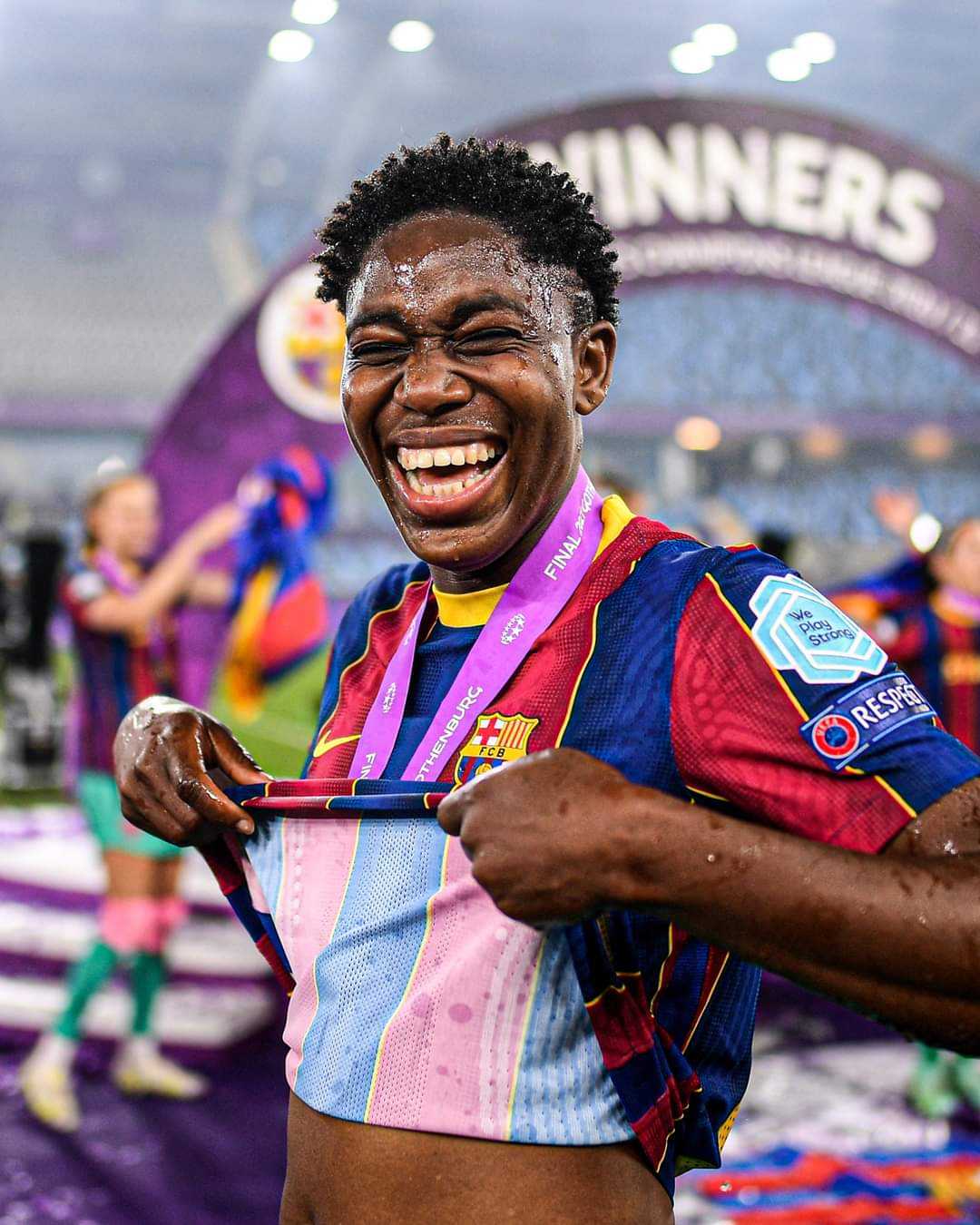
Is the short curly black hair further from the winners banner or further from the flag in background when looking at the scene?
the winners banner

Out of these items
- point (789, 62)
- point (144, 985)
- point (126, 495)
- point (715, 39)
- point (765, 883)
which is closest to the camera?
point (765, 883)

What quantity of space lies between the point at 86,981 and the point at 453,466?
322 cm

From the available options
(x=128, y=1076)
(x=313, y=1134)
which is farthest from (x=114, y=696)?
(x=313, y=1134)

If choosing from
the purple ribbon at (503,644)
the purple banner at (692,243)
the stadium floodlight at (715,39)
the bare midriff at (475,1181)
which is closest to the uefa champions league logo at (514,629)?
the purple ribbon at (503,644)

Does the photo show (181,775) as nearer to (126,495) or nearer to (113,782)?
(113,782)

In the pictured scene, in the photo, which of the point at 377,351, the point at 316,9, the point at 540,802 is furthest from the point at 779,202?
the point at 316,9

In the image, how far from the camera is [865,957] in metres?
0.88

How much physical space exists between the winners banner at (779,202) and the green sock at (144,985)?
2.92m

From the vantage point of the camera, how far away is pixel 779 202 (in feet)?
16.1

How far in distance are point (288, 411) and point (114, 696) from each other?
1.28 metres

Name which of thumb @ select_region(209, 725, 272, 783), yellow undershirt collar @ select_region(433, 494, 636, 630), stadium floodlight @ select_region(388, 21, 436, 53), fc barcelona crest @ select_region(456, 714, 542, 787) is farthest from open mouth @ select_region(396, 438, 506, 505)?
stadium floodlight @ select_region(388, 21, 436, 53)

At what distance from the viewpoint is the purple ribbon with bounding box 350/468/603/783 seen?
116cm

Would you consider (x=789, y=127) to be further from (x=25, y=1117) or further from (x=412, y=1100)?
(x=412, y=1100)

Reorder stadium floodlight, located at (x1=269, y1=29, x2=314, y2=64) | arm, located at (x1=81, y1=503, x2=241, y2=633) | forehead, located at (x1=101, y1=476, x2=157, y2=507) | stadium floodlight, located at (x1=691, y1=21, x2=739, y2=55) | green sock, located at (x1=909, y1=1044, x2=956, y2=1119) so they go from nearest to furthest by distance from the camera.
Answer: green sock, located at (x1=909, y1=1044, x2=956, y2=1119) < arm, located at (x1=81, y1=503, x2=241, y2=633) < forehead, located at (x1=101, y1=476, x2=157, y2=507) < stadium floodlight, located at (x1=691, y1=21, x2=739, y2=55) < stadium floodlight, located at (x1=269, y1=29, x2=314, y2=64)
